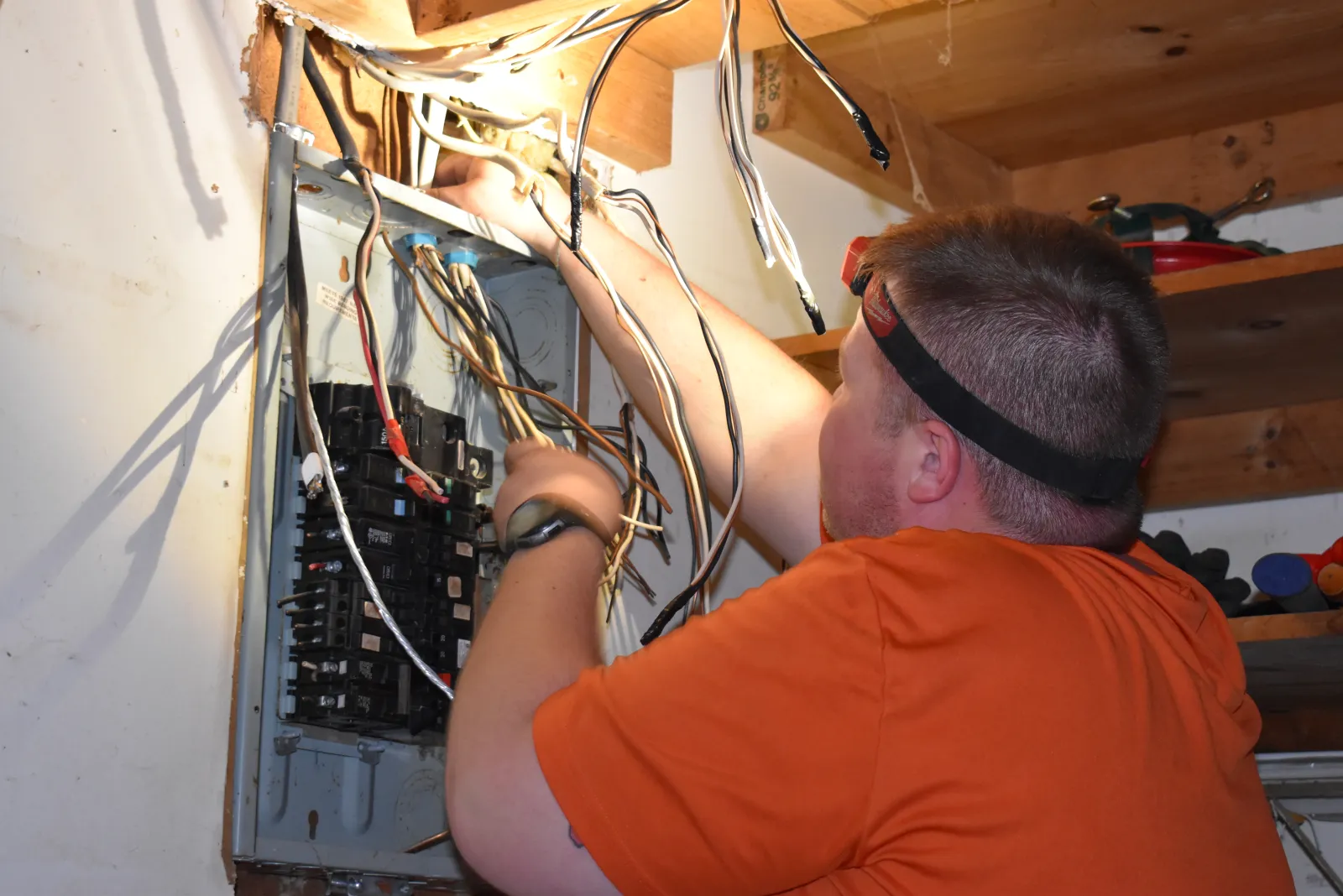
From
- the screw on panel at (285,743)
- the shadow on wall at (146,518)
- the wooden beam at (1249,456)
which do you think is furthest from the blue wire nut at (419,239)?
the wooden beam at (1249,456)

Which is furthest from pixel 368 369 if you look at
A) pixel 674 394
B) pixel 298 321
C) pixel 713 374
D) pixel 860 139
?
pixel 860 139

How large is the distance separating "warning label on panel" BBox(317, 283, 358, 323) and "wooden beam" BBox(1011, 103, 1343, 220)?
1.30 m

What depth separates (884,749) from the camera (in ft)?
2.95

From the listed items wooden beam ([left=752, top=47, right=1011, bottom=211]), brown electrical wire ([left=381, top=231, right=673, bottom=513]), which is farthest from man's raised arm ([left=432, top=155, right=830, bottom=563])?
wooden beam ([left=752, top=47, right=1011, bottom=211])

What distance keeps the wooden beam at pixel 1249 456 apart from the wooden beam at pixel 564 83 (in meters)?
0.91

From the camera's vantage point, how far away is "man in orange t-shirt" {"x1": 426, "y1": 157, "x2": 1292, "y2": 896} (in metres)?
0.89

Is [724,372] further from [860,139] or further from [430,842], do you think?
[860,139]

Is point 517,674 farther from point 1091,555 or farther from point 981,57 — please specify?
point 981,57

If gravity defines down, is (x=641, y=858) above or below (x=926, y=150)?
below

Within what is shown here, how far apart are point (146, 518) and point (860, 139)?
3.99 ft

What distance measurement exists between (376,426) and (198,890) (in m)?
0.40

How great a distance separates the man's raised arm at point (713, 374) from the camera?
4.74ft

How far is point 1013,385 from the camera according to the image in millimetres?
1036

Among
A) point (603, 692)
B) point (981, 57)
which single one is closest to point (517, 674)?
point (603, 692)
